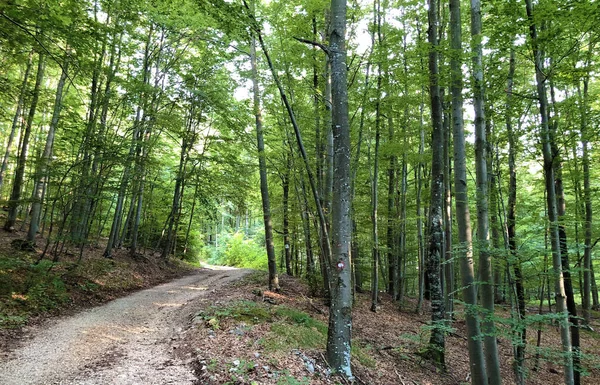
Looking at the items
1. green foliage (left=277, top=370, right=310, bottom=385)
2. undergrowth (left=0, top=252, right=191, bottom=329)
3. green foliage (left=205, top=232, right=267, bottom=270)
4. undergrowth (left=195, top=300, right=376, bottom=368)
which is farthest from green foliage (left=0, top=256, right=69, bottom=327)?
green foliage (left=205, top=232, right=267, bottom=270)

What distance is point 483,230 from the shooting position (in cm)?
554

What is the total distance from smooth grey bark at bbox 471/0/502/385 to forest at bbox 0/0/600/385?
0.04m

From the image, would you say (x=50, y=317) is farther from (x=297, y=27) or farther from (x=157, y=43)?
(x=157, y=43)

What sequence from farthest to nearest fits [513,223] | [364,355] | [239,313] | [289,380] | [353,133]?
[353,133] → [513,223] → [239,313] → [364,355] → [289,380]

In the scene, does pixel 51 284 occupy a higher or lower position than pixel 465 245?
lower

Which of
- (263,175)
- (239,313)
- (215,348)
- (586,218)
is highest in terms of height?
(263,175)

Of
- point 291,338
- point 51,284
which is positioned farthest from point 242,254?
point 291,338

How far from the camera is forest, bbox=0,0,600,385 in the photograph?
17.8 ft

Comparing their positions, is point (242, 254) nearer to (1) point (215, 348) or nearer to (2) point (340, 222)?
(1) point (215, 348)

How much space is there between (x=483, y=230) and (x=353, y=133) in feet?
20.2

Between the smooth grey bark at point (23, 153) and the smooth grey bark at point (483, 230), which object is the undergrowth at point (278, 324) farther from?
the smooth grey bark at point (23, 153)

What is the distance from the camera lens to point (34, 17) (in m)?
5.82

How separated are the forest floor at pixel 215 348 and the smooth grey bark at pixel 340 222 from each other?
Result: 1.39 ft

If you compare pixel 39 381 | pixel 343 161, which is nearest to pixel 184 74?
pixel 343 161
